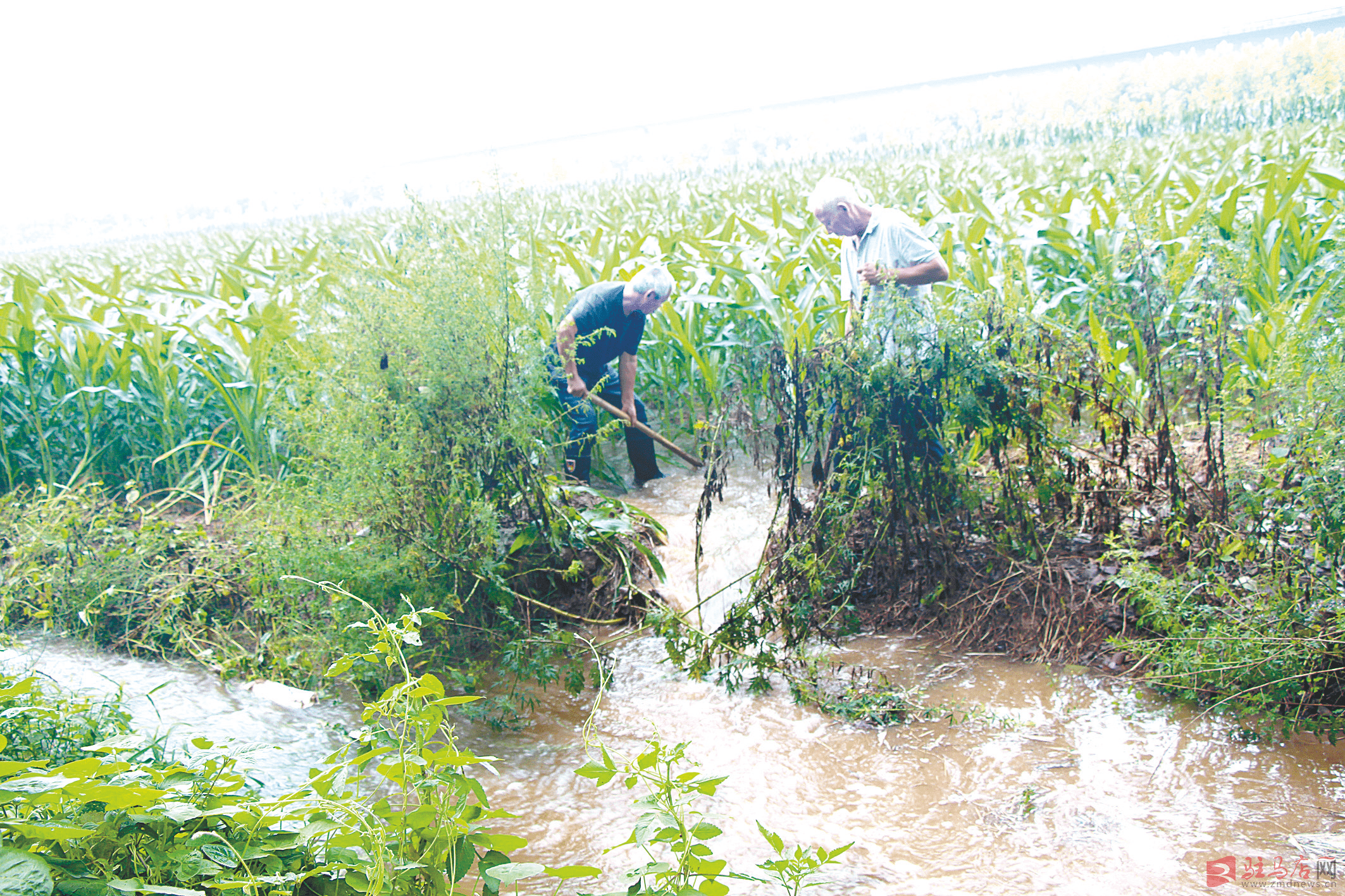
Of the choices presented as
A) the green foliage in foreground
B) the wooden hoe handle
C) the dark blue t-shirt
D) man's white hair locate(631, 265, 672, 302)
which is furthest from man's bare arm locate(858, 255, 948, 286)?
the green foliage in foreground

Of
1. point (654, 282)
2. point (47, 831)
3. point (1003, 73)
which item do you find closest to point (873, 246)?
point (654, 282)

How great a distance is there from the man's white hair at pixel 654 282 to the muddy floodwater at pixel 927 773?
6.84 ft

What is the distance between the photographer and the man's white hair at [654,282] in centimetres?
440

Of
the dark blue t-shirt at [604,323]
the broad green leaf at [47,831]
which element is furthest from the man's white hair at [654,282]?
the broad green leaf at [47,831]

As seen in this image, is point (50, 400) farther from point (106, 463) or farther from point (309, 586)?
point (309, 586)

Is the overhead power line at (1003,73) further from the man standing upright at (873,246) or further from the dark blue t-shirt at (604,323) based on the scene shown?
the man standing upright at (873,246)

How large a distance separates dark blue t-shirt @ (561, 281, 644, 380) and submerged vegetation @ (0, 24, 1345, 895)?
41 centimetres

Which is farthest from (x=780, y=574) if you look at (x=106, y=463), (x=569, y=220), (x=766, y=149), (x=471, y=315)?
(x=766, y=149)

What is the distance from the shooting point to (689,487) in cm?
494

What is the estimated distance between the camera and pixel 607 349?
460cm

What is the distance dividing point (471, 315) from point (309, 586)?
1303 mm

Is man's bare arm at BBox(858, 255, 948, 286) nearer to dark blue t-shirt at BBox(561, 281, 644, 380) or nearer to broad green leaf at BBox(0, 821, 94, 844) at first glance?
dark blue t-shirt at BBox(561, 281, 644, 380)

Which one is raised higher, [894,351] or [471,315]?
[471,315]

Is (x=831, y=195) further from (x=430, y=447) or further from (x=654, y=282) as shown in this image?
(x=430, y=447)
